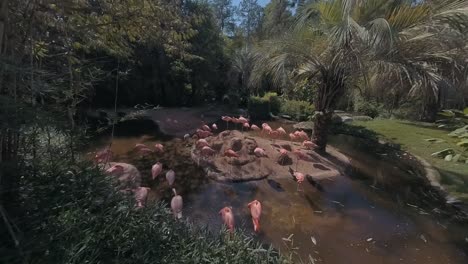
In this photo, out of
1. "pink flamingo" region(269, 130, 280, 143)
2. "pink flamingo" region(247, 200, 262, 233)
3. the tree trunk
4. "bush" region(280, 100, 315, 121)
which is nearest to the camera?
"pink flamingo" region(247, 200, 262, 233)

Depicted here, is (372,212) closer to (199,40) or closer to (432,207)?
(432,207)

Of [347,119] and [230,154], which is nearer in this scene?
[230,154]

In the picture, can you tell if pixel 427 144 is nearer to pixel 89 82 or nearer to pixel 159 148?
pixel 159 148

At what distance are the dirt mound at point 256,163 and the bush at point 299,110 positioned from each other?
712 cm

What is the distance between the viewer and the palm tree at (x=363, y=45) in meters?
6.32

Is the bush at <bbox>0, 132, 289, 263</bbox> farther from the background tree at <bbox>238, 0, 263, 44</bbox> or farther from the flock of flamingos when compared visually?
the background tree at <bbox>238, 0, 263, 44</bbox>

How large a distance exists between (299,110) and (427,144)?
6.06 m

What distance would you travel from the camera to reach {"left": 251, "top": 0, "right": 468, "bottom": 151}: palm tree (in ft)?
20.7

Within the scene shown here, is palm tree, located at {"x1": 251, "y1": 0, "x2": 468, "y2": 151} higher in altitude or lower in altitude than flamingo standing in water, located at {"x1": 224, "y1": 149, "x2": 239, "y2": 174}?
higher

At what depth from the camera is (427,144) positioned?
10.1 meters

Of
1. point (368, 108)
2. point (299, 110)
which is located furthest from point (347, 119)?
point (368, 108)

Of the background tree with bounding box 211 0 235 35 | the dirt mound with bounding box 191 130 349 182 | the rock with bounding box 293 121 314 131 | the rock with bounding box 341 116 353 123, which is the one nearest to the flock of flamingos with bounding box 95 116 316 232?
the dirt mound with bounding box 191 130 349 182

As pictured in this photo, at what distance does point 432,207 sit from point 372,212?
134 cm

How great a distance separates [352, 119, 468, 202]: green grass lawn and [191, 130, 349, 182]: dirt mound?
2186mm
